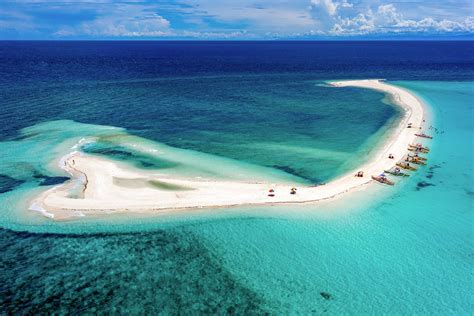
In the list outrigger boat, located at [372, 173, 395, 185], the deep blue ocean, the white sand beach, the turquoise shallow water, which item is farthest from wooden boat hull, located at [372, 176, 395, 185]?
the turquoise shallow water

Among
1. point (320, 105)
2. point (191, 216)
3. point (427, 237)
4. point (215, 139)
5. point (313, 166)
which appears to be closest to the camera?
point (427, 237)

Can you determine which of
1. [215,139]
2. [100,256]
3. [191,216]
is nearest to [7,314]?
[100,256]

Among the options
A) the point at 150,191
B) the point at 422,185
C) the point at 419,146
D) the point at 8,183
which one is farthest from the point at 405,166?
the point at 8,183

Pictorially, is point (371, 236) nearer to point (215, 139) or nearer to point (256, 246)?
point (256, 246)

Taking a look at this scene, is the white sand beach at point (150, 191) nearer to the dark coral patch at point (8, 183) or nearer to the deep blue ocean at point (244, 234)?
the deep blue ocean at point (244, 234)

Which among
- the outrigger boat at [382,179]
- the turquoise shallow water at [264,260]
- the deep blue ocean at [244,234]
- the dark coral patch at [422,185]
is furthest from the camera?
the outrigger boat at [382,179]

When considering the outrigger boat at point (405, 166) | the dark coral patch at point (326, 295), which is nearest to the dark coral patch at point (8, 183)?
the dark coral patch at point (326, 295)

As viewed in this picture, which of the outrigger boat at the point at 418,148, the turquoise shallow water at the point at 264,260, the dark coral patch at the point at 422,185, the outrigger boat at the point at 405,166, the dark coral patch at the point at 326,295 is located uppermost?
the outrigger boat at the point at 418,148
